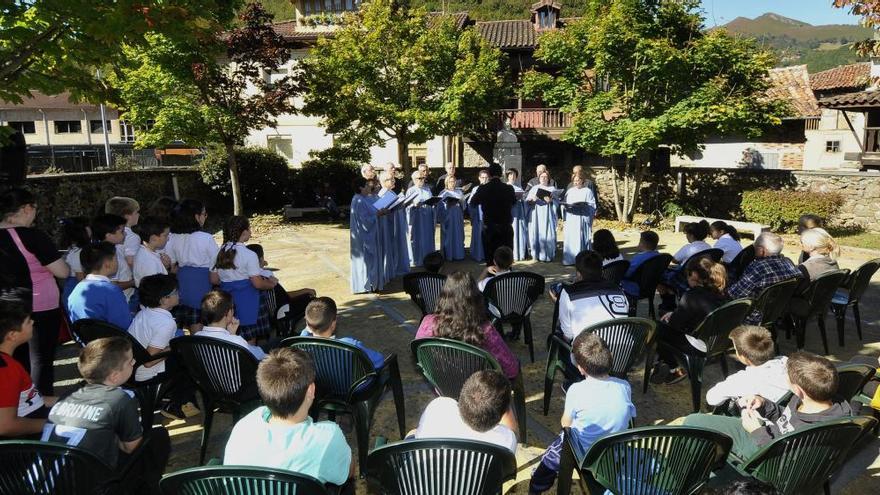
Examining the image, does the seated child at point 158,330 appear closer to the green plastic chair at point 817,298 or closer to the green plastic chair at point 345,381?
the green plastic chair at point 345,381

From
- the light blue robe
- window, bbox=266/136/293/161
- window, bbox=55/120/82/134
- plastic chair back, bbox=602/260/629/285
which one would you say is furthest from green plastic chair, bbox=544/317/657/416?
window, bbox=55/120/82/134

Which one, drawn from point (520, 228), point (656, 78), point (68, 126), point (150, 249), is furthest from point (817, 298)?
point (68, 126)

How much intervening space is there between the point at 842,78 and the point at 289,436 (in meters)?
32.0

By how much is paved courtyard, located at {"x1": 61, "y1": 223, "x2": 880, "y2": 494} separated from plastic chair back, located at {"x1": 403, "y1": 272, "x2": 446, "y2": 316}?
656mm

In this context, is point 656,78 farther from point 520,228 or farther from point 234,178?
point 234,178

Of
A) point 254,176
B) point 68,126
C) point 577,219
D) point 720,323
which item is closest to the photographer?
point 720,323

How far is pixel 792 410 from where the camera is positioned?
307cm

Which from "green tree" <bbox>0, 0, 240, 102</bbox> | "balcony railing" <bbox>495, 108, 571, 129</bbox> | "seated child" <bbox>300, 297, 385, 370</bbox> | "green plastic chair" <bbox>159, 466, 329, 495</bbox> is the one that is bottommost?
"green plastic chair" <bbox>159, 466, 329, 495</bbox>

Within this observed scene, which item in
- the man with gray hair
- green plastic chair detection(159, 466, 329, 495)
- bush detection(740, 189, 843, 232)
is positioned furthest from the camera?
bush detection(740, 189, 843, 232)

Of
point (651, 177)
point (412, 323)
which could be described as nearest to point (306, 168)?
point (651, 177)

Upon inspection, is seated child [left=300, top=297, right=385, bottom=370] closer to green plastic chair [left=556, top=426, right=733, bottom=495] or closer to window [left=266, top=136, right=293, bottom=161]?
green plastic chair [left=556, top=426, right=733, bottom=495]

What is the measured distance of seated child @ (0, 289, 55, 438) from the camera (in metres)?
2.98

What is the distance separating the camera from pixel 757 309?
510 centimetres

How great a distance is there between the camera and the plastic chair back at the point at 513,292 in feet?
17.6
